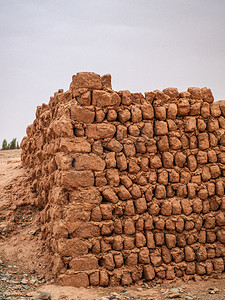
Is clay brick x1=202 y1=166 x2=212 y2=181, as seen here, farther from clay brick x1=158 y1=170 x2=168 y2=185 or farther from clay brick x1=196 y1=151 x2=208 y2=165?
clay brick x1=158 y1=170 x2=168 y2=185

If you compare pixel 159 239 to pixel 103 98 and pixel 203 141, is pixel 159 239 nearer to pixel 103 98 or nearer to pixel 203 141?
pixel 203 141

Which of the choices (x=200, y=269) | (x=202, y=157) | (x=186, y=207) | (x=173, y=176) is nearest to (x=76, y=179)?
(x=173, y=176)

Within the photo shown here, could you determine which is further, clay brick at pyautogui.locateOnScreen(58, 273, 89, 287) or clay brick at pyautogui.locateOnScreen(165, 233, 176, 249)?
clay brick at pyautogui.locateOnScreen(165, 233, 176, 249)

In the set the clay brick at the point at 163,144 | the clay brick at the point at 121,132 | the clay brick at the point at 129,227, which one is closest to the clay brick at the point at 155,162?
the clay brick at the point at 163,144

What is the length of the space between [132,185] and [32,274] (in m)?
1.74

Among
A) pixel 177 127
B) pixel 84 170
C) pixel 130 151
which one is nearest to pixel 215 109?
pixel 177 127

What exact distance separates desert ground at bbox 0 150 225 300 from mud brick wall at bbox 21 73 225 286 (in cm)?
14

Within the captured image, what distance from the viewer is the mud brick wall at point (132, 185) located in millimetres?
3812

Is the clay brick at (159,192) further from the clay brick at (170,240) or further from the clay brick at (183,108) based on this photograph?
the clay brick at (183,108)

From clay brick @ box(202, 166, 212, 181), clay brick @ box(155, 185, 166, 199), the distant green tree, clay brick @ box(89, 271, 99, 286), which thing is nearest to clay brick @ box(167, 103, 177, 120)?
clay brick @ box(202, 166, 212, 181)

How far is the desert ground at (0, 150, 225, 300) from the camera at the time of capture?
3.52 metres

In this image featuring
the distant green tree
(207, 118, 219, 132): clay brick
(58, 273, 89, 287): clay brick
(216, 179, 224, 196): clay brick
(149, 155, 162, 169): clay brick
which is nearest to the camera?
(58, 273, 89, 287): clay brick

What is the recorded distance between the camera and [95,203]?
12.7ft

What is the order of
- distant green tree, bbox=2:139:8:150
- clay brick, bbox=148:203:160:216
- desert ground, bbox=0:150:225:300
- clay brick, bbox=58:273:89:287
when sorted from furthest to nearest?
distant green tree, bbox=2:139:8:150 < clay brick, bbox=148:203:160:216 < clay brick, bbox=58:273:89:287 < desert ground, bbox=0:150:225:300
